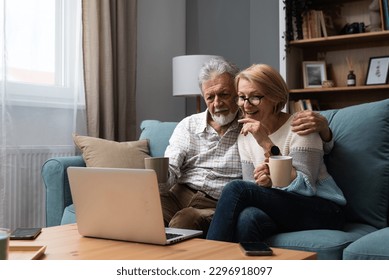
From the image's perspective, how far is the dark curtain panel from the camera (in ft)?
11.1

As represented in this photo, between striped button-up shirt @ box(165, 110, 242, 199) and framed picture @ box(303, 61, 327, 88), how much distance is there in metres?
1.66

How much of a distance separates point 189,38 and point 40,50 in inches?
65.2

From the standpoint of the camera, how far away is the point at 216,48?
432cm

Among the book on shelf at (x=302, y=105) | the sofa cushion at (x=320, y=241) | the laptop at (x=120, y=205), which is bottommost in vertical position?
the sofa cushion at (x=320, y=241)

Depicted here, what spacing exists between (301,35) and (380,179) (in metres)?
1.94

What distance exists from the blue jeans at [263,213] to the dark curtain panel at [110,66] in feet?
5.99

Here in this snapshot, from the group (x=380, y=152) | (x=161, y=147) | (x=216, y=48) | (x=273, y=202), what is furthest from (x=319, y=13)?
(x=273, y=202)

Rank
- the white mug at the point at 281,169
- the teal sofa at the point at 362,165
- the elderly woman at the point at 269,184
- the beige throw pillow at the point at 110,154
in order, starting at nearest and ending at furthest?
the white mug at the point at 281,169 → the elderly woman at the point at 269,184 → the teal sofa at the point at 362,165 → the beige throw pillow at the point at 110,154

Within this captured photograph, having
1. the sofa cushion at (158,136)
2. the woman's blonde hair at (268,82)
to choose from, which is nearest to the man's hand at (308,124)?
the woman's blonde hair at (268,82)

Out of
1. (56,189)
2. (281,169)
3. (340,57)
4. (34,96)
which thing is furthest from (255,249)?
(340,57)

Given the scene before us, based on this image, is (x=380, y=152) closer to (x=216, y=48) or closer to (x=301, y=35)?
(x=301, y=35)

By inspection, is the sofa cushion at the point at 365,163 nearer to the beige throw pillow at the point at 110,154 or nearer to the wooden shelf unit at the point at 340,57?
the beige throw pillow at the point at 110,154

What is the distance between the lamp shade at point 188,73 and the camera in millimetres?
3676
